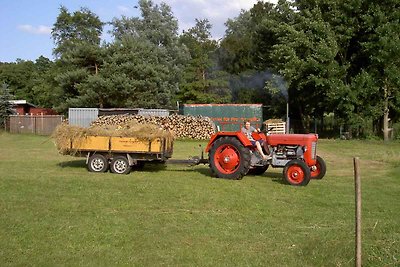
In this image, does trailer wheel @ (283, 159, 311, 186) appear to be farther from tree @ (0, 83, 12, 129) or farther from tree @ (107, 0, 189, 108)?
tree @ (0, 83, 12, 129)

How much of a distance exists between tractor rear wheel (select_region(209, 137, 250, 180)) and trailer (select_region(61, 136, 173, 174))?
152 centimetres

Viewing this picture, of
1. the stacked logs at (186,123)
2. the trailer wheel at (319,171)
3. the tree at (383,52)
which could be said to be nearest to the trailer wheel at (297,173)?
the trailer wheel at (319,171)

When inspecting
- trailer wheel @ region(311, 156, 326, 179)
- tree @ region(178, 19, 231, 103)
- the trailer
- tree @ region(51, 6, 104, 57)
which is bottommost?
trailer wheel @ region(311, 156, 326, 179)

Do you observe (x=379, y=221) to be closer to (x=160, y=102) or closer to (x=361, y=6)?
(x=361, y=6)

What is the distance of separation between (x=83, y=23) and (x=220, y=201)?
2030 inches

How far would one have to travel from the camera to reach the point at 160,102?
40562 mm

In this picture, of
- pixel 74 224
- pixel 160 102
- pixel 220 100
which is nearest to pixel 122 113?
pixel 160 102

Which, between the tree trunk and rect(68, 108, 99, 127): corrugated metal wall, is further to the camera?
rect(68, 108, 99, 127): corrugated metal wall

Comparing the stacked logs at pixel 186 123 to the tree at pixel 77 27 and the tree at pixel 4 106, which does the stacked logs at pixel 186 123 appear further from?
the tree at pixel 77 27

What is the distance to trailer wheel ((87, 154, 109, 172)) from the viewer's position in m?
13.6

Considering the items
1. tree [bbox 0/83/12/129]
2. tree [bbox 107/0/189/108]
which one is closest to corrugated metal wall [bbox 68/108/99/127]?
tree [bbox 107/0/189/108]

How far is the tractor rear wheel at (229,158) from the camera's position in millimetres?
12375

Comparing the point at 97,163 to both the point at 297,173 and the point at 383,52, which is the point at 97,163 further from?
the point at 383,52

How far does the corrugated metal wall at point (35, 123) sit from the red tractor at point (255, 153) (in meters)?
24.7
